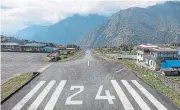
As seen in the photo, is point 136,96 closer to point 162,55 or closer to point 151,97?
point 151,97

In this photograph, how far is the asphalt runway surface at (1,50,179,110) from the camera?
2141cm

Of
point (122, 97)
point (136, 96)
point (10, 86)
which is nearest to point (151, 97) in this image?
point (136, 96)

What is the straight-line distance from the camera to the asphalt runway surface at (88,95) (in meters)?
21.4

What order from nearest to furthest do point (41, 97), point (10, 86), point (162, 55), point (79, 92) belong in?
point (41, 97) < point (79, 92) < point (10, 86) < point (162, 55)

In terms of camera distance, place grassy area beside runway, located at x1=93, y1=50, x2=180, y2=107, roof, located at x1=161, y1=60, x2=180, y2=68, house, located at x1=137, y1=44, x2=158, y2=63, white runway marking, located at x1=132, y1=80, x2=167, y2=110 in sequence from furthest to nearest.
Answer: house, located at x1=137, y1=44, x2=158, y2=63, roof, located at x1=161, y1=60, x2=180, y2=68, grassy area beside runway, located at x1=93, y1=50, x2=180, y2=107, white runway marking, located at x1=132, y1=80, x2=167, y2=110

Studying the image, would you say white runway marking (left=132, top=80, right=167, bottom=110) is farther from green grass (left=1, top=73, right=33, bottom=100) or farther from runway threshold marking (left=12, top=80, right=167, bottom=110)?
green grass (left=1, top=73, right=33, bottom=100)

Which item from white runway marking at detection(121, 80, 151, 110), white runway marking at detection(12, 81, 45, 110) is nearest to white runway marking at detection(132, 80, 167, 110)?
white runway marking at detection(121, 80, 151, 110)

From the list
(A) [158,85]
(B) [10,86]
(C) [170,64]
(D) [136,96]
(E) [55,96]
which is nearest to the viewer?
(D) [136,96]

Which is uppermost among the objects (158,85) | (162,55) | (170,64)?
(158,85)

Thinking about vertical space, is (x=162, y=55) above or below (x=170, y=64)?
above

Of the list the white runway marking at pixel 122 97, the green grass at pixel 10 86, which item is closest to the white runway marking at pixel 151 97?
the white runway marking at pixel 122 97

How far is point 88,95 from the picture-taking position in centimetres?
2486

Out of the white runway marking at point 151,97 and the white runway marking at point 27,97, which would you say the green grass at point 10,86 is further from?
the white runway marking at point 151,97

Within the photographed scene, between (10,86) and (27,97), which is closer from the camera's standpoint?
(27,97)
